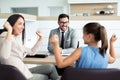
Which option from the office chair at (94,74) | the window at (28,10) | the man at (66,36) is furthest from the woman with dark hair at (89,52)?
the window at (28,10)

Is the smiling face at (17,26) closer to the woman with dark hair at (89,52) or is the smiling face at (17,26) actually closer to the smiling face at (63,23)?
the woman with dark hair at (89,52)

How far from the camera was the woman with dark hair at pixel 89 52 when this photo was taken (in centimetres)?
149

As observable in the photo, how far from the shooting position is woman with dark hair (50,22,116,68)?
1.49 metres

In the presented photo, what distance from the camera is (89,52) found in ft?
4.97

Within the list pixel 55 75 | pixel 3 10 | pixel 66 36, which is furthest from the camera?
pixel 3 10

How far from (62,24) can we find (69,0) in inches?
206

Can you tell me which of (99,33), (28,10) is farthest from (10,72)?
(28,10)

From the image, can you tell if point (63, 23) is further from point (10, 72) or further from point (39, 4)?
point (39, 4)

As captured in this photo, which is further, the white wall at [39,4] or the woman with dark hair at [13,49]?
the white wall at [39,4]

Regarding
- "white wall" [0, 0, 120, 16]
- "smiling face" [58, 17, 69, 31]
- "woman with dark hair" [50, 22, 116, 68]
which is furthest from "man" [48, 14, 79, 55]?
"white wall" [0, 0, 120, 16]

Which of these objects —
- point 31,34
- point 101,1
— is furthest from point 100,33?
point 101,1

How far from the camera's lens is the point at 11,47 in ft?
5.61

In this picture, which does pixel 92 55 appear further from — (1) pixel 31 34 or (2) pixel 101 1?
(2) pixel 101 1

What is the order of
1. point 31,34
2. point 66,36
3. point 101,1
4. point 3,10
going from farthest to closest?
1. point 3,10
2. point 101,1
3. point 31,34
4. point 66,36
